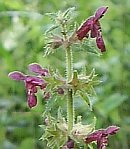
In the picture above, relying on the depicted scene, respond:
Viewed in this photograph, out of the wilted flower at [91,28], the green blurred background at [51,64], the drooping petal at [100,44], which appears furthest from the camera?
the green blurred background at [51,64]

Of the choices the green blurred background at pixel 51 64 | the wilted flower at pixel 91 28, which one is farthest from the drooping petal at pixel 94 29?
the green blurred background at pixel 51 64

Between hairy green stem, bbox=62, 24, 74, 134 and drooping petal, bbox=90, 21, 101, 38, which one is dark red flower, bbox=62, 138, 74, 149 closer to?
hairy green stem, bbox=62, 24, 74, 134

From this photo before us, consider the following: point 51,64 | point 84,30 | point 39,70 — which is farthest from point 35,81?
point 51,64

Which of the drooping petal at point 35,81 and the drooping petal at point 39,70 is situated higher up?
the drooping petal at point 39,70

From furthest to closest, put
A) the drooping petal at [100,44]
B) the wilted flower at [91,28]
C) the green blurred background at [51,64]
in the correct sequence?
the green blurred background at [51,64] < the wilted flower at [91,28] < the drooping petal at [100,44]

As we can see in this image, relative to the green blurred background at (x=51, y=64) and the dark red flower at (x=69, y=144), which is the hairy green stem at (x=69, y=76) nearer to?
the dark red flower at (x=69, y=144)

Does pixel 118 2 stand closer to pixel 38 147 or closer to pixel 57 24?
pixel 38 147

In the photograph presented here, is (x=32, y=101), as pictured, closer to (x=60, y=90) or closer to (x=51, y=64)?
(x=60, y=90)

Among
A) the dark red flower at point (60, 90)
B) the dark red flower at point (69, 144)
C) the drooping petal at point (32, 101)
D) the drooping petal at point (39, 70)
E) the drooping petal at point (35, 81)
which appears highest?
the drooping petal at point (39, 70)

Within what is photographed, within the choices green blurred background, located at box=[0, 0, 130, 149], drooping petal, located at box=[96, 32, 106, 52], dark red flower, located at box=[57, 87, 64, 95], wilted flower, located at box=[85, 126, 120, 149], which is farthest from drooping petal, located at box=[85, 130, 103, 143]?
green blurred background, located at box=[0, 0, 130, 149]
